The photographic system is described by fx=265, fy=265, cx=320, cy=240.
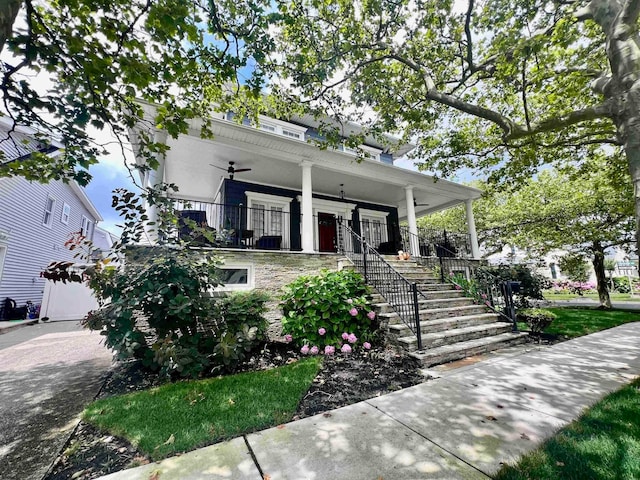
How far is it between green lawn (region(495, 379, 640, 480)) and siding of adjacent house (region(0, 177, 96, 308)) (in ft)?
42.7

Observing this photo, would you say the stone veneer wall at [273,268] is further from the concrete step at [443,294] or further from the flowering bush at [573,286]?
the flowering bush at [573,286]

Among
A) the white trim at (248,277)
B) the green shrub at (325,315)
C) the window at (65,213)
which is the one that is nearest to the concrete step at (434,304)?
the green shrub at (325,315)

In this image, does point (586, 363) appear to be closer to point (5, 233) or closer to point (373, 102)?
point (373, 102)

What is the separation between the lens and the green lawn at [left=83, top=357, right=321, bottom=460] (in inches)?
93.5

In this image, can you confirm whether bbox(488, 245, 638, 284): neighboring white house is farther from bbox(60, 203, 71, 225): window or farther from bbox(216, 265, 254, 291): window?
bbox(60, 203, 71, 225): window

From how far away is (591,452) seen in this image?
6.68 ft

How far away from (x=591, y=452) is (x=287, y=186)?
928 cm

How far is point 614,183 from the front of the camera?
7863mm

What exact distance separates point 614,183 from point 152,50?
1176 cm

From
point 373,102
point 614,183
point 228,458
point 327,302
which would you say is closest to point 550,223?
point 614,183

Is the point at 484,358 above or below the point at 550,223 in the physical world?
below

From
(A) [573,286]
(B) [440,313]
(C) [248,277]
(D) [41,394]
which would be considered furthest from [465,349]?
(A) [573,286]

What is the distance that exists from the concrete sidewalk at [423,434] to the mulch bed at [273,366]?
8.3 inches

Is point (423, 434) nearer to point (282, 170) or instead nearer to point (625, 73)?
point (625, 73)
